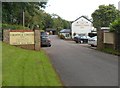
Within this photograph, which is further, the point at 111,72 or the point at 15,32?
the point at 15,32

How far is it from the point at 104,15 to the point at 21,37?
7970cm

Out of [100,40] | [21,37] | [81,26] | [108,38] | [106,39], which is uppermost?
[81,26]

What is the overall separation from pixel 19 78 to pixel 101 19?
9796 cm

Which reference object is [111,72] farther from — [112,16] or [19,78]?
[112,16]

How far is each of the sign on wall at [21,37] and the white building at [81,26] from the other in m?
66.2

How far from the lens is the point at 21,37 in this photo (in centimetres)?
3216

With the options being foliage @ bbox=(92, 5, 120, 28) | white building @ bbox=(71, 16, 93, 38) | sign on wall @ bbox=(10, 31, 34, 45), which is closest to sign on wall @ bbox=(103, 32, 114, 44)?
sign on wall @ bbox=(10, 31, 34, 45)

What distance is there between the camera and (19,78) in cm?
1311

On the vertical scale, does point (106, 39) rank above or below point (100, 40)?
above

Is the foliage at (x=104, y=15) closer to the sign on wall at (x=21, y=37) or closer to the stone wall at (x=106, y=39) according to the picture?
the stone wall at (x=106, y=39)

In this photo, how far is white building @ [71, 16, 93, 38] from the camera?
324 ft

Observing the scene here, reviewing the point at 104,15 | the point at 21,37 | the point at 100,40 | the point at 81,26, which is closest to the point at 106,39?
the point at 100,40

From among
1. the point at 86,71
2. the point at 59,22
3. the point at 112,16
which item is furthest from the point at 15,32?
the point at 59,22

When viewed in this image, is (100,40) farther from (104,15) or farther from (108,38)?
(104,15)
